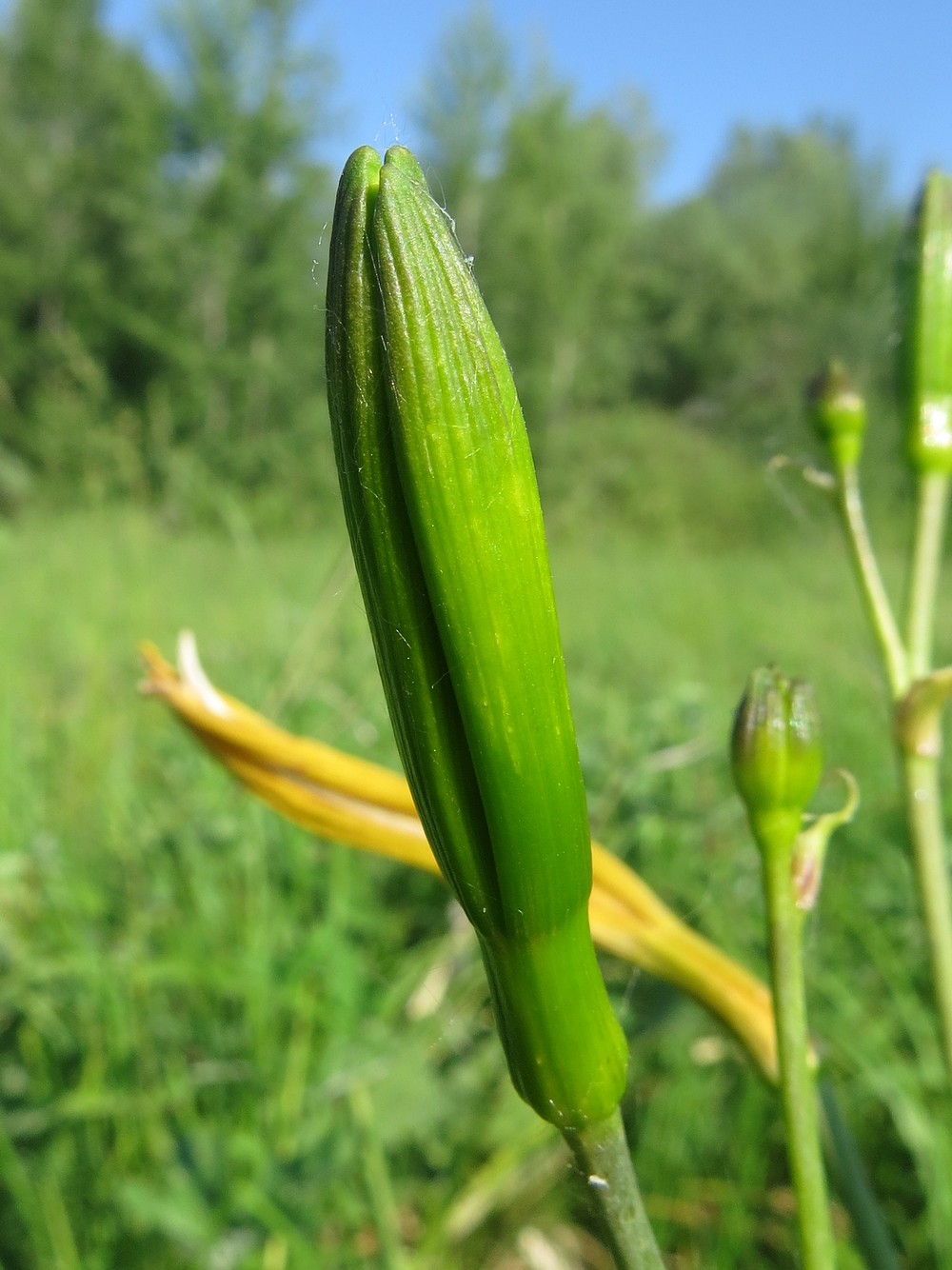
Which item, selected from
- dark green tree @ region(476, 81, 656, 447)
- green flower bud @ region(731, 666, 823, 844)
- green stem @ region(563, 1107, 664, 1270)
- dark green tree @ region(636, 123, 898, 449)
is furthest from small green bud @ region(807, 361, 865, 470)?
dark green tree @ region(476, 81, 656, 447)

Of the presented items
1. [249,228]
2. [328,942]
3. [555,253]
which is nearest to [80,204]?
[249,228]

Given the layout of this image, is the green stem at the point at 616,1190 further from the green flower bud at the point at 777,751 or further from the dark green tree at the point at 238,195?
the dark green tree at the point at 238,195

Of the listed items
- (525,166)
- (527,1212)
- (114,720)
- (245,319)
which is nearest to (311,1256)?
(527,1212)

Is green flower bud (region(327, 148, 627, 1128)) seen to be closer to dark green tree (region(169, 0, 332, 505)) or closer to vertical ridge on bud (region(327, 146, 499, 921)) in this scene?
vertical ridge on bud (region(327, 146, 499, 921))

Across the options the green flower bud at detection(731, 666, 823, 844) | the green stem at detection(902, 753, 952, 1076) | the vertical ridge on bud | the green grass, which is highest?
the vertical ridge on bud

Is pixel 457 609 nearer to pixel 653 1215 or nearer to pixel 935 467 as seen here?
pixel 935 467

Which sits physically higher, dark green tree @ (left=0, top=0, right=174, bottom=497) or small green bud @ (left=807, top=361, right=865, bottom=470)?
dark green tree @ (left=0, top=0, right=174, bottom=497)

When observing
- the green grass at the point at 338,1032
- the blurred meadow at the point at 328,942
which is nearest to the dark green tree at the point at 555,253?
the blurred meadow at the point at 328,942

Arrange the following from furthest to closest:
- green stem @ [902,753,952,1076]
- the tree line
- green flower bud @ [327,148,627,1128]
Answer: the tree line < green stem @ [902,753,952,1076] < green flower bud @ [327,148,627,1128]

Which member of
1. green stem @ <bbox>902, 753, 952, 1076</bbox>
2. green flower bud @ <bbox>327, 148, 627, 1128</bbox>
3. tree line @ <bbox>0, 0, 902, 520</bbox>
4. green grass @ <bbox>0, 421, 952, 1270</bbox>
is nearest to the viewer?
green flower bud @ <bbox>327, 148, 627, 1128</bbox>
